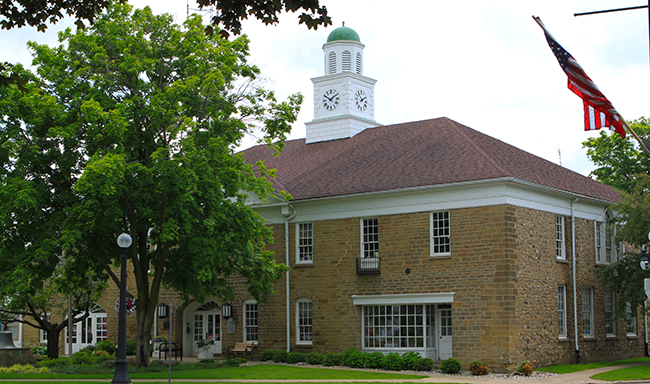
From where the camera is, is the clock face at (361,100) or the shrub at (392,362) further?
the clock face at (361,100)

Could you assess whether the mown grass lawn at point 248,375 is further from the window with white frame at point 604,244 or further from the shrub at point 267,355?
the window with white frame at point 604,244

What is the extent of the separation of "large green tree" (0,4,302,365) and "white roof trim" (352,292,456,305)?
4133 mm

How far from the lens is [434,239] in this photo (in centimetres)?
2831

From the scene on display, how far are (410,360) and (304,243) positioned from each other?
7.35m

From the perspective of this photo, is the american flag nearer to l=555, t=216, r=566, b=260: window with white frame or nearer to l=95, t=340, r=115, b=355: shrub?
l=555, t=216, r=566, b=260: window with white frame

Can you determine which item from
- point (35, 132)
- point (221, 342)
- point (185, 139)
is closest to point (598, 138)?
point (221, 342)

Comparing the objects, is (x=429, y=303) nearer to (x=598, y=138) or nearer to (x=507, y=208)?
(x=507, y=208)

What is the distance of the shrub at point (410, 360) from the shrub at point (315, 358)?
355cm

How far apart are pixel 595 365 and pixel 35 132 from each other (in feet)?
70.3

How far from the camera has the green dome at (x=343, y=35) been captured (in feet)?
129

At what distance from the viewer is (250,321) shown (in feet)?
109

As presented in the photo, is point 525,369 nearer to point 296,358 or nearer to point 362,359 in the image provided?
point 362,359

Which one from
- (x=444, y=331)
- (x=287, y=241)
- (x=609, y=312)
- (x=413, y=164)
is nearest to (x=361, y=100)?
(x=413, y=164)

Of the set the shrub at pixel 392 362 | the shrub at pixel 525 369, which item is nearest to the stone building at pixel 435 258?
the shrub at pixel 525 369
